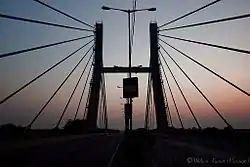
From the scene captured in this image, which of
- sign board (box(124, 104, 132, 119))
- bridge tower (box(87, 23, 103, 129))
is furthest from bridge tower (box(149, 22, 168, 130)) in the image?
bridge tower (box(87, 23, 103, 129))

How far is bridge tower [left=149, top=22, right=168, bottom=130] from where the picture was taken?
4894 cm

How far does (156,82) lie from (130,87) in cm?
398

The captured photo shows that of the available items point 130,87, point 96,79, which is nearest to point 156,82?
point 130,87

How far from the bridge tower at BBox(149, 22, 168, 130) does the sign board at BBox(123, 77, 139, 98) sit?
3.10m

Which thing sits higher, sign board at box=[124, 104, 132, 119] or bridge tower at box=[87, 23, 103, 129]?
bridge tower at box=[87, 23, 103, 129]

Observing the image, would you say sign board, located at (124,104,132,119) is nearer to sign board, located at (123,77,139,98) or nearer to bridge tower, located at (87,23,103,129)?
sign board, located at (123,77,139,98)

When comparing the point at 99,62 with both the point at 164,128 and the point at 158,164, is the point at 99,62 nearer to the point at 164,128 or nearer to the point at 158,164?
the point at 164,128

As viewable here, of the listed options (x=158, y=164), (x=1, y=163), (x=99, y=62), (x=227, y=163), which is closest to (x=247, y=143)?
(x=158, y=164)

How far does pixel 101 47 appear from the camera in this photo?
168 feet

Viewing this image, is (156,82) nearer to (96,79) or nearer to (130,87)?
(130,87)

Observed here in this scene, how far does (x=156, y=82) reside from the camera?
2003 inches

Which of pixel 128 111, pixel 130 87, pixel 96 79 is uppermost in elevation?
pixel 96 79

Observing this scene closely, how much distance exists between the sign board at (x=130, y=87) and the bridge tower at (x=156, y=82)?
3098 millimetres

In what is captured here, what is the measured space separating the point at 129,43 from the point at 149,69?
141 inches
